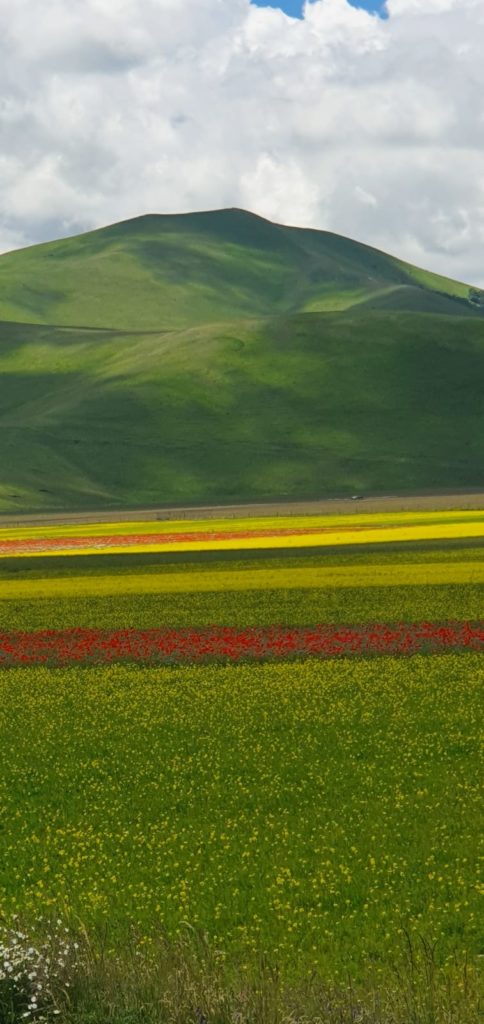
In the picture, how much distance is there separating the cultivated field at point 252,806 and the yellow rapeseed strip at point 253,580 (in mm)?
6640

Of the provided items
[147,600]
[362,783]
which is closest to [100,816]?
[362,783]

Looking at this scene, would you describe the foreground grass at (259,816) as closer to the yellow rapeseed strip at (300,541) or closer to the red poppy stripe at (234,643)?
the red poppy stripe at (234,643)

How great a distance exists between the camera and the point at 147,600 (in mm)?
50844

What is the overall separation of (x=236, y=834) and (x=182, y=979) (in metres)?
7.41

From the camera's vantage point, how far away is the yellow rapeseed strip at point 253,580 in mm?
53469

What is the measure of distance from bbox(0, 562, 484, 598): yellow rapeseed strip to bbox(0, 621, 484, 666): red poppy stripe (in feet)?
41.8

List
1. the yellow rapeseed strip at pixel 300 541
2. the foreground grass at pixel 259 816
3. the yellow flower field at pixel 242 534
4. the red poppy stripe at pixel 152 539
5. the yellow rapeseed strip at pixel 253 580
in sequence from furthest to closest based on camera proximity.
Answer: the red poppy stripe at pixel 152 539
the yellow flower field at pixel 242 534
the yellow rapeseed strip at pixel 300 541
the yellow rapeseed strip at pixel 253 580
the foreground grass at pixel 259 816

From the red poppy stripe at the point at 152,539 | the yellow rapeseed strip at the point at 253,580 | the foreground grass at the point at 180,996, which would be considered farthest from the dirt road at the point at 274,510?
the foreground grass at the point at 180,996

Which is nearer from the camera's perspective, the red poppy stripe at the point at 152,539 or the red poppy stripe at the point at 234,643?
the red poppy stripe at the point at 234,643

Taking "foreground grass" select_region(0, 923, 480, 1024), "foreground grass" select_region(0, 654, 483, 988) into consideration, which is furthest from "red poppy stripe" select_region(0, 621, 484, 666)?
"foreground grass" select_region(0, 923, 480, 1024)

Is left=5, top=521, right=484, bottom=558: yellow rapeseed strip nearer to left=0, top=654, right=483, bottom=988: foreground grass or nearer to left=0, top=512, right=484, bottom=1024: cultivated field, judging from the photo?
left=0, top=512, right=484, bottom=1024: cultivated field

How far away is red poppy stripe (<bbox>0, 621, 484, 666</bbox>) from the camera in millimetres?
35438

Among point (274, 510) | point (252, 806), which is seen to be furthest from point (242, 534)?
point (252, 806)

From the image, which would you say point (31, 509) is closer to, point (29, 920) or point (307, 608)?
point (307, 608)
